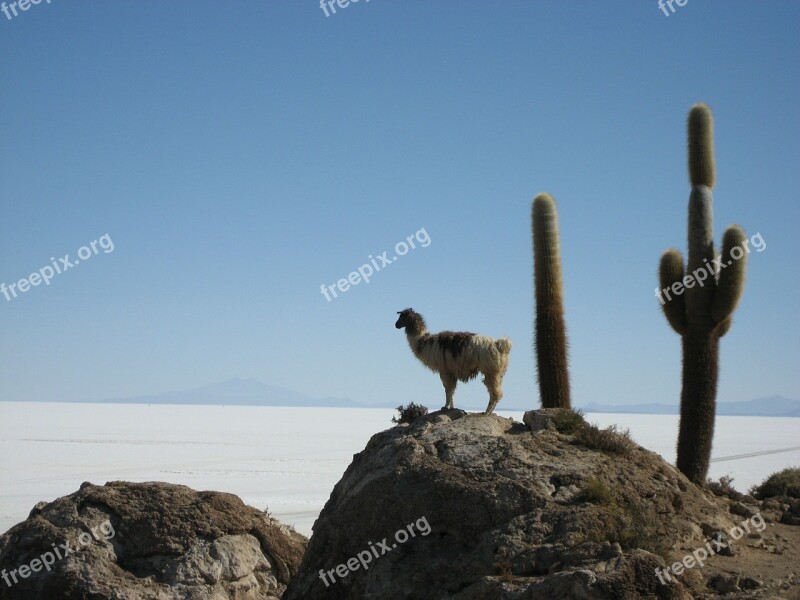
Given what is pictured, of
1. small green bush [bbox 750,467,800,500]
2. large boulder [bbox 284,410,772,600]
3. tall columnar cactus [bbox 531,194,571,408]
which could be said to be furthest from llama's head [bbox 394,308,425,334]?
small green bush [bbox 750,467,800,500]

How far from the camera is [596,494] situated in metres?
9.71

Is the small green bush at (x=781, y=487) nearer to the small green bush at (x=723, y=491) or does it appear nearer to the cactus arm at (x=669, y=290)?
the small green bush at (x=723, y=491)

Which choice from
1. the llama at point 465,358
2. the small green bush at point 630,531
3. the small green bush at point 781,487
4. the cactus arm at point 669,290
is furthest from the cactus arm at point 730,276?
the small green bush at point 630,531

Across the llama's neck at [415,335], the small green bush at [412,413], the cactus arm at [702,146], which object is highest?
the cactus arm at [702,146]

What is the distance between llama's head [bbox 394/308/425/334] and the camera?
13.4 meters

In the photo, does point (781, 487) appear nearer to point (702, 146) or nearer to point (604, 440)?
point (702, 146)

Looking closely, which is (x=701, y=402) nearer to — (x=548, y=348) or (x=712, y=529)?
(x=548, y=348)

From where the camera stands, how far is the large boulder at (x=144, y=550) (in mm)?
11094

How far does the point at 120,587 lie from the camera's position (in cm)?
1094

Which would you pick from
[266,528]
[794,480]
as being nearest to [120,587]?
[266,528]

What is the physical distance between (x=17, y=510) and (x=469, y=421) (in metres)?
18.5

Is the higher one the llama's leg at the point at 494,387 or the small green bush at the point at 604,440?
the llama's leg at the point at 494,387

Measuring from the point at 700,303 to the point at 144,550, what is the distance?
12.6m

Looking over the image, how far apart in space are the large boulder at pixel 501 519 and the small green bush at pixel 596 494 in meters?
0.01
